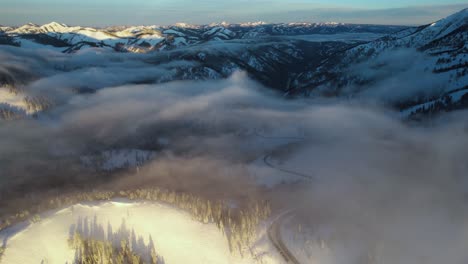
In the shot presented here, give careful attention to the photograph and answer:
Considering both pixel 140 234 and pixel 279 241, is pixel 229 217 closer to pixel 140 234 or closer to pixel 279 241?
pixel 279 241

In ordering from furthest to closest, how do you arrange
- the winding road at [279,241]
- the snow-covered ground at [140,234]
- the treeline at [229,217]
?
the treeline at [229,217] → the winding road at [279,241] → the snow-covered ground at [140,234]

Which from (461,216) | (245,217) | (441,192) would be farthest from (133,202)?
(441,192)

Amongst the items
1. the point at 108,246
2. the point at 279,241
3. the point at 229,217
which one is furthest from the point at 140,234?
the point at 279,241

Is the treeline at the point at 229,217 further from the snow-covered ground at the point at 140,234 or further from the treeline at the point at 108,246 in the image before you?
the treeline at the point at 108,246

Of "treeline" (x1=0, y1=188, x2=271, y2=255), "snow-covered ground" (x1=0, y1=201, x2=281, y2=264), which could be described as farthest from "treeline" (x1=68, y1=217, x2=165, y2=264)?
"treeline" (x1=0, y1=188, x2=271, y2=255)

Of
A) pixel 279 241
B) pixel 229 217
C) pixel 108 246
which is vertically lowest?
pixel 279 241

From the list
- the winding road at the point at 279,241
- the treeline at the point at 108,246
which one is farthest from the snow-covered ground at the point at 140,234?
the winding road at the point at 279,241
